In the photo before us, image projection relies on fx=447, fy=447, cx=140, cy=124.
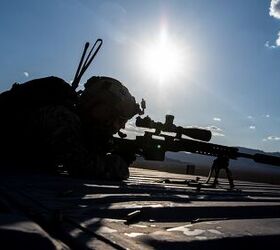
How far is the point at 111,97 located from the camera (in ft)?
19.3

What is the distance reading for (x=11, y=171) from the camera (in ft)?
15.6

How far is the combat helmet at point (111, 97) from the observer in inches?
232

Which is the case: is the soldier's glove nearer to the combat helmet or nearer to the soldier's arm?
the soldier's arm

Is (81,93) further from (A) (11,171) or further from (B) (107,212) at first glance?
(B) (107,212)

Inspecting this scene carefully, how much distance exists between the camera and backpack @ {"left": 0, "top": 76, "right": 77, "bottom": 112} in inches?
235

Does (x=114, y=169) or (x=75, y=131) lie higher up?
(x=75, y=131)

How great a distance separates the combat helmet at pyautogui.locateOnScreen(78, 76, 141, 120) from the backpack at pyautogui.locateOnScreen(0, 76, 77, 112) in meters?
0.20

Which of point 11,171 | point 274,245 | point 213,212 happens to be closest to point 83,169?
point 11,171

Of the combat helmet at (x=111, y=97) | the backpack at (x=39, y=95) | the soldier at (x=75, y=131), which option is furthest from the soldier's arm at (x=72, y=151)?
the combat helmet at (x=111, y=97)

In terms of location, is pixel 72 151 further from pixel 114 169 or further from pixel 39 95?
pixel 39 95

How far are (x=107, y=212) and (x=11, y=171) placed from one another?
9.13 feet

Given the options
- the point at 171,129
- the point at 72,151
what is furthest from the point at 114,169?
the point at 171,129

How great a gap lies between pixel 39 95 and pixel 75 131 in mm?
972

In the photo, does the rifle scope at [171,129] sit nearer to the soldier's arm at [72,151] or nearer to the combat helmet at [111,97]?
the combat helmet at [111,97]
